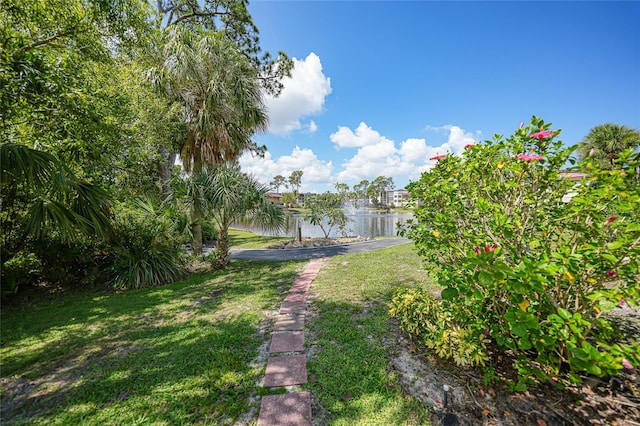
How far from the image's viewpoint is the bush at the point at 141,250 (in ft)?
17.3

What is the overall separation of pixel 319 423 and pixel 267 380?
67 centimetres

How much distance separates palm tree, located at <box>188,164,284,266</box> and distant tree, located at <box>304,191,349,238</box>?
6456 mm

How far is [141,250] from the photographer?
559 cm

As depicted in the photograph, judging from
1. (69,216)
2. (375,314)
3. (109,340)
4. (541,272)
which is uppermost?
(69,216)

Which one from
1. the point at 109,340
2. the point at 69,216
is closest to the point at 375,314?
the point at 109,340

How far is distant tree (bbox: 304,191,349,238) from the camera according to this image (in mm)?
13312

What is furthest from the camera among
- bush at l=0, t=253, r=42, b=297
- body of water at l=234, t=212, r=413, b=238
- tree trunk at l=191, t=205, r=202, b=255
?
body of water at l=234, t=212, r=413, b=238

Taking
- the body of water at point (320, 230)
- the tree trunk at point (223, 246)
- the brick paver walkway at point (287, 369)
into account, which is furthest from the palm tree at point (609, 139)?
the tree trunk at point (223, 246)

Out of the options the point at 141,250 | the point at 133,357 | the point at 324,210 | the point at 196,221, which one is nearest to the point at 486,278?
the point at 133,357

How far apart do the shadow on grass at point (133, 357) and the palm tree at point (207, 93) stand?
3062 millimetres

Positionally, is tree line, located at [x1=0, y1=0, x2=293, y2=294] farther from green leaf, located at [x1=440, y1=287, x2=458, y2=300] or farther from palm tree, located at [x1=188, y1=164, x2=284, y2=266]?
green leaf, located at [x1=440, y1=287, x2=458, y2=300]

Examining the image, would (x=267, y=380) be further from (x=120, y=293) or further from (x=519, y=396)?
(x=120, y=293)

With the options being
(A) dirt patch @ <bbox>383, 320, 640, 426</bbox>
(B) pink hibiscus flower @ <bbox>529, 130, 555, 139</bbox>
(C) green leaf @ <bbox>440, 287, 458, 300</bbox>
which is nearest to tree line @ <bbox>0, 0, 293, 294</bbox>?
(C) green leaf @ <bbox>440, 287, 458, 300</bbox>

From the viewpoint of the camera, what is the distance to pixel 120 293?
4934mm
